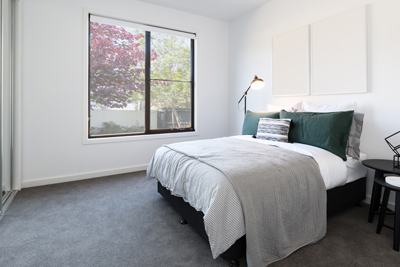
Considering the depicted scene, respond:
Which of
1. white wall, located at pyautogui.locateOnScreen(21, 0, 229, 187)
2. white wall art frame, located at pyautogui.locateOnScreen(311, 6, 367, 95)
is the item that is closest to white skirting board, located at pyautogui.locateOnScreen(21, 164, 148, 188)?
white wall, located at pyautogui.locateOnScreen(21, 0, 229, 187)

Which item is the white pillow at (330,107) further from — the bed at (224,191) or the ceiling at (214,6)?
the ceiling at (214,6)

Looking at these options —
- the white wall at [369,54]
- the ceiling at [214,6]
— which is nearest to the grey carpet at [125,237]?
the white wall at [369,54]

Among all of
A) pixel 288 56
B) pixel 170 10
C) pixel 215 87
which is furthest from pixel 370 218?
pixel 170 10

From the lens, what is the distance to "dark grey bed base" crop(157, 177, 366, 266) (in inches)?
58.4

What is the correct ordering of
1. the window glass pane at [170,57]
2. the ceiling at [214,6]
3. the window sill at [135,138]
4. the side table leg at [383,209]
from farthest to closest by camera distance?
the window glass pane at [170,57] < the ceiling at [214,6] < the window sill at [135,138] < the side table leg at [383,209]

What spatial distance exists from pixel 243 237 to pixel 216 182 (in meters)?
0.42

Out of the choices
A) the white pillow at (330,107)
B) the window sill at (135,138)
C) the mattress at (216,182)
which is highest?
the white pillow at (330,107)

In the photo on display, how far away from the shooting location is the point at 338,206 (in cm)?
212

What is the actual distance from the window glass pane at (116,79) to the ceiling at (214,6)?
2.40ft

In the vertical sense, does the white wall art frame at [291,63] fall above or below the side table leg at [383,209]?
above

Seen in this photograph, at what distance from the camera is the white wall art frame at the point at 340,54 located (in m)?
2.48

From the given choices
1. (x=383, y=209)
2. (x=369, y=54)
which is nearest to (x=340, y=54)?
(x=369, y=54)

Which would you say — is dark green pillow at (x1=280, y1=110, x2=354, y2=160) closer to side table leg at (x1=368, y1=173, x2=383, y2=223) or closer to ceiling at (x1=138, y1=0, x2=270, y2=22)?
side table leg at (x1=368, y1=173, x2=383, y2=223)

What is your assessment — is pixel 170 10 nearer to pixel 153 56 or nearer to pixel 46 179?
pixel 153 56
